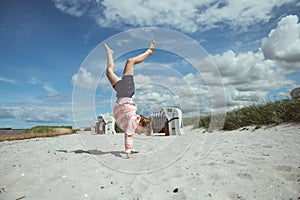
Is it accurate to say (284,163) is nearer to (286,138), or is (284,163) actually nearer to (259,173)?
(259,173)

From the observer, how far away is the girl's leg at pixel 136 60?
4.06 meters

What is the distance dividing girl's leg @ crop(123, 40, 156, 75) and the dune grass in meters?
4.41

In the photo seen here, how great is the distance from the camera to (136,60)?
415cm

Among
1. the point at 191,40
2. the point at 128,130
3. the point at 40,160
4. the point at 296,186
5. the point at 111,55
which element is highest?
the point at 191,40

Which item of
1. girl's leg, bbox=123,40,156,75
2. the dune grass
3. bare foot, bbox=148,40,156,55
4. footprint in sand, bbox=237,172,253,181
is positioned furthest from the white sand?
the dune grass

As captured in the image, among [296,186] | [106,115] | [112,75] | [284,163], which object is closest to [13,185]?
[112,75]

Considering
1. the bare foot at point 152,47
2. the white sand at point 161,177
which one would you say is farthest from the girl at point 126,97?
the white sand at point 161,177

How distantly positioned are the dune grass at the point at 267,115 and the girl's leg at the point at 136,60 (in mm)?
4409

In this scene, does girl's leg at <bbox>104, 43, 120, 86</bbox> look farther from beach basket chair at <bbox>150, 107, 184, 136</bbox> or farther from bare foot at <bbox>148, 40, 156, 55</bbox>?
beach basket chair at <bbox>150, 107, 184, 136</bbox>

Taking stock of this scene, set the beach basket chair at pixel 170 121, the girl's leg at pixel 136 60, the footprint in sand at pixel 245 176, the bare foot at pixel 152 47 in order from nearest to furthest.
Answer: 1. the footprint in sand at pixel 245 176
2. the girl's leg at pixel 136 60
3. the bare foot at pixel 152 47
4. the beach basket chair at pixel 170 121

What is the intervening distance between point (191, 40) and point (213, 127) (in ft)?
19.6

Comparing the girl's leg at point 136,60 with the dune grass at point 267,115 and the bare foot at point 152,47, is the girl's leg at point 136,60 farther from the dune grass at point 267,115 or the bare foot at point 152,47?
the dune grass at point 267,115

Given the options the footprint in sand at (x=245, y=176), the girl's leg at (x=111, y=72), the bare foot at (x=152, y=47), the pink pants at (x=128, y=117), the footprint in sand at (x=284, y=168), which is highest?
the bare foot at (x=152, y=47)

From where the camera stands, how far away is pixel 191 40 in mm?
5184
